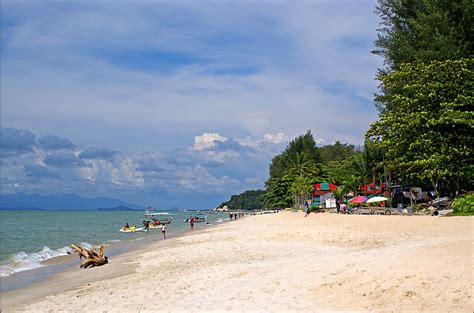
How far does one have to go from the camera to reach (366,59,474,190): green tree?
108 feet

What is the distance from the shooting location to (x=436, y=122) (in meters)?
33.3

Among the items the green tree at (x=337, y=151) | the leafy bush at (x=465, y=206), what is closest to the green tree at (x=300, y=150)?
the green tree at (x=337, y=151)

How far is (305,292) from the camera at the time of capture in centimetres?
1036

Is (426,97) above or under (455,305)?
above

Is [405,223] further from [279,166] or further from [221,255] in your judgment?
[279,166]

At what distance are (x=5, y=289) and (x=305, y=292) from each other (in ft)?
46.8

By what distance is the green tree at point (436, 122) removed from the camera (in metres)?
33.0

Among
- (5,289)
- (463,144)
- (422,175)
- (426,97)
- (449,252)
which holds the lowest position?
(5,289)

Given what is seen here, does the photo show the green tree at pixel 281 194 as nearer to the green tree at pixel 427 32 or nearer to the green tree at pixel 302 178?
the green tree at pixel 302 178

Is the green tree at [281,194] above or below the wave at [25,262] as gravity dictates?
above

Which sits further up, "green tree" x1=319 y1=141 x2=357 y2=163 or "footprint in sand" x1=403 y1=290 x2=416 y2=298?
"green tree" x1=319 y1=141 x2=357 y2=163

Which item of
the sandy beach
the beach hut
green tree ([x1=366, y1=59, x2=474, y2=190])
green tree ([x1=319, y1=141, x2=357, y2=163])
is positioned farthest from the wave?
green tree ([x1=319, y1=141, x2=357, y2=163])

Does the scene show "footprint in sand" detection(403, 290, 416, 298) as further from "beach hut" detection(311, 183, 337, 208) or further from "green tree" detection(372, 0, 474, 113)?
"beach hut" detection(311, 183, 337, 208)

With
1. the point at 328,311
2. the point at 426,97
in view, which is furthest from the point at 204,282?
the point at 426,97
